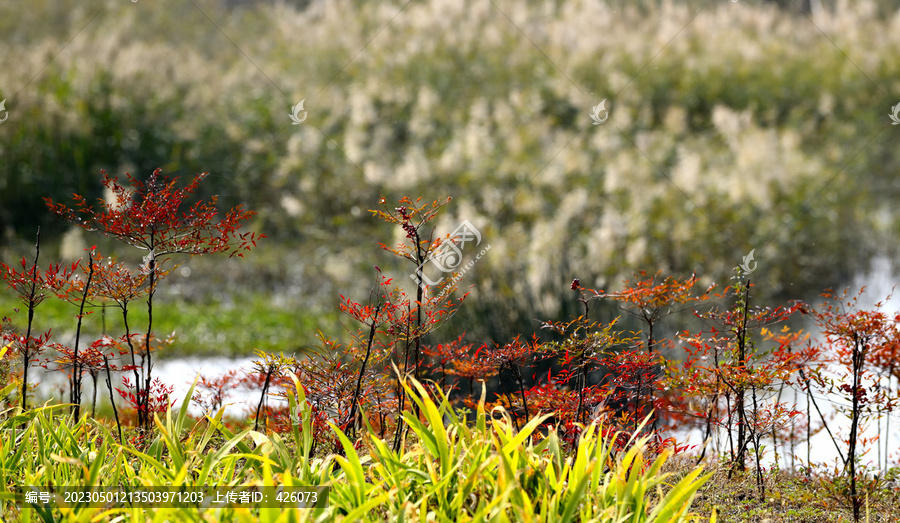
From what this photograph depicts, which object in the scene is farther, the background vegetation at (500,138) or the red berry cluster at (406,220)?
the background vegetation at (500,138)
